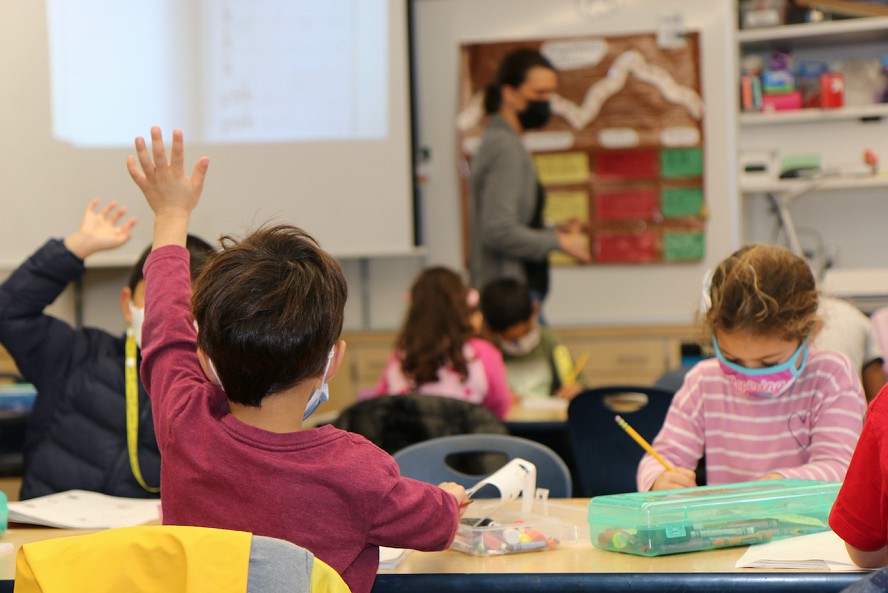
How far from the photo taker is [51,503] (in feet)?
6.13

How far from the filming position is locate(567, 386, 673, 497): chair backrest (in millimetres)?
2625

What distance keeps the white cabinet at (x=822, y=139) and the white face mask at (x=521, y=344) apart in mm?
1603

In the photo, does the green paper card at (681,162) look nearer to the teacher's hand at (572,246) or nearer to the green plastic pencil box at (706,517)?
the teacher's hand at (572,246)

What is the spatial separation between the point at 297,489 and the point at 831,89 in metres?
4.25

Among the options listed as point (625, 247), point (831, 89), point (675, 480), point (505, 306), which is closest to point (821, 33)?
point (831, 89)

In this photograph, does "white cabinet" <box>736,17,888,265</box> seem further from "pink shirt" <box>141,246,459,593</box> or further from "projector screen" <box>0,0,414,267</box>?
"pink shirt" <box>141,246,459,593</box>

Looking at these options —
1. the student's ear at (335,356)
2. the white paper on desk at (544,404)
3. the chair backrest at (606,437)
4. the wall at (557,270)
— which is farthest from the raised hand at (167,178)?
the wall at (557,270)

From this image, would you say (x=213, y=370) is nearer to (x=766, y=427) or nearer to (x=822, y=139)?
(x=766, y=427)

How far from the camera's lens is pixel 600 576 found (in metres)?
1.34

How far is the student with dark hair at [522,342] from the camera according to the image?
3834mm

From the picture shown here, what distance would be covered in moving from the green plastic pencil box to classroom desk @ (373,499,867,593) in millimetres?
23

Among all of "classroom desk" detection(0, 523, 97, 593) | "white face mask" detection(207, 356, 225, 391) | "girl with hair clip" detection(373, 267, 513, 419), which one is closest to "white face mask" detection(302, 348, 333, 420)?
Answer: "white face mask" detection(207, 356, 225, 391)

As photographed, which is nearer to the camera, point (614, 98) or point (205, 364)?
point (205, 364)

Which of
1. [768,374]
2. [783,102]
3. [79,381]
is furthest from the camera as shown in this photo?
[783,102]
